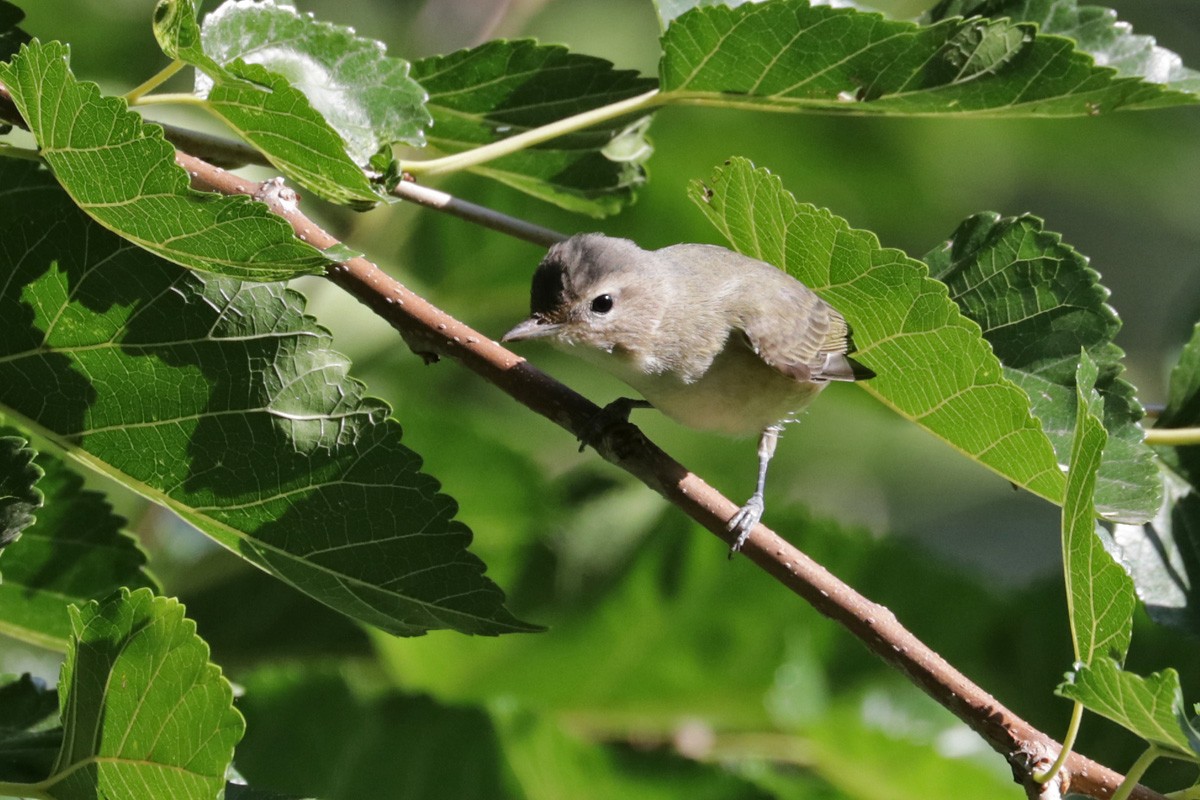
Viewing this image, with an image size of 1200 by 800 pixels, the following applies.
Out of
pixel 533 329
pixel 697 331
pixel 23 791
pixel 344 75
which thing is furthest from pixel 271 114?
pixel 697 331

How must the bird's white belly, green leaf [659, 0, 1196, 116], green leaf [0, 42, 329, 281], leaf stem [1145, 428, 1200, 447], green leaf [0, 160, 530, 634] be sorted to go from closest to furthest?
1. green leaf [0, 42, 329, 281]
2. green leaf [0, 160, 530, 634]
3. green leaf [659, 0, 1196, 116]
4. leaf stem [1145, 428, 1200, 447]
5. the bird's white belly

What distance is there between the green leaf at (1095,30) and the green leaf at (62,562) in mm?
2016

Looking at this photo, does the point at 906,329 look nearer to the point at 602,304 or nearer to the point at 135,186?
the point at 602,304

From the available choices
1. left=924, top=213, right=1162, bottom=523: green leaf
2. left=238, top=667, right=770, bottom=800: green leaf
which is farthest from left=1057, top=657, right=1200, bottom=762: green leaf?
left=238, top=667, right=770, bottom=800: green leaf

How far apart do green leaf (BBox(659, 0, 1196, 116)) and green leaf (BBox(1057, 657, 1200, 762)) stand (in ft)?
3.84

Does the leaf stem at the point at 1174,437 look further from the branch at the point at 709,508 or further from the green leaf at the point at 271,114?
the green leaf at the point at 271,114

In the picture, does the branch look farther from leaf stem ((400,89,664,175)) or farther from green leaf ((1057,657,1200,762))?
leaf stem ((400,89,664,175))

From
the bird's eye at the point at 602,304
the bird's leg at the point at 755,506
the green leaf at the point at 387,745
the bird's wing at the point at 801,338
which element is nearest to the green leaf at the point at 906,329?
the bird's leg at the point at 755,506

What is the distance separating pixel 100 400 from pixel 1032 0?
2.04 m

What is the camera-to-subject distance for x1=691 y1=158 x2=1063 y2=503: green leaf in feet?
7.52

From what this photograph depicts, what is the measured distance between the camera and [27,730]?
6.94 feet

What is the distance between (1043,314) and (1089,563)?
31.5 inches

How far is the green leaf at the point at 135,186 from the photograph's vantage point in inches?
67.4

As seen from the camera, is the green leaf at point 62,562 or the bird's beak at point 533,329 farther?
the bird's beak at point 533,329
